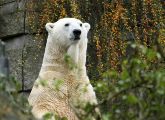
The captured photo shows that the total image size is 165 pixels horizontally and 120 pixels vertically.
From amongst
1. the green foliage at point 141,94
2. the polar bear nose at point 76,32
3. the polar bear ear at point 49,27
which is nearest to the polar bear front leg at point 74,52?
the polar bear nose at point 76,32

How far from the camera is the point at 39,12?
25.8 ft

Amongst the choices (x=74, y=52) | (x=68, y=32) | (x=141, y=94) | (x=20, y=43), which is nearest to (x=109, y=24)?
(x=20, y=43)

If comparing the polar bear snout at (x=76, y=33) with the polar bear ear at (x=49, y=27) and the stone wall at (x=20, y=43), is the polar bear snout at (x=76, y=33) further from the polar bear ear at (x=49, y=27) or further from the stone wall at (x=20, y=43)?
the stone wall at (x=20, y=43)

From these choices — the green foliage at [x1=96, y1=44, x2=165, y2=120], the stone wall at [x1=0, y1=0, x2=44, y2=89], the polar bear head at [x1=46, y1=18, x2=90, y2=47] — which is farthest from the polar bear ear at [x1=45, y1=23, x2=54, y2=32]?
the green foliage at [x1=96, y1=44, x2=165, y2=120]

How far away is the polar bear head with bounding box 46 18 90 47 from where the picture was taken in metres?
5.47

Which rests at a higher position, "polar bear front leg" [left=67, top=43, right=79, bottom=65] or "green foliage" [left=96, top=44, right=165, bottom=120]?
"green foliage" [left=96, top=44, right=165, bottom=120]

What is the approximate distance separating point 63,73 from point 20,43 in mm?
2562

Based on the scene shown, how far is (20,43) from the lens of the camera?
7840 millimetres

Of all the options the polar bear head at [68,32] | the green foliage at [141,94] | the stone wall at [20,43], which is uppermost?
the green foliage at [141,94]

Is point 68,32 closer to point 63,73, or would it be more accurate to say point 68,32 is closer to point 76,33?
point 76,33

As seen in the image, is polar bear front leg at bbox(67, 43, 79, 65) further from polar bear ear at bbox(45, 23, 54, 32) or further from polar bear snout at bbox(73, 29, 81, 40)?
polar bear ear at bbox(45, 23, 54, 32)

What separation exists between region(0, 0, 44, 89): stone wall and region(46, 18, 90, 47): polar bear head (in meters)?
1.99

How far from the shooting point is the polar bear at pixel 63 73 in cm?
516

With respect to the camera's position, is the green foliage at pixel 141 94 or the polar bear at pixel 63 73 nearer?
the green foliage at pixel 141 94
